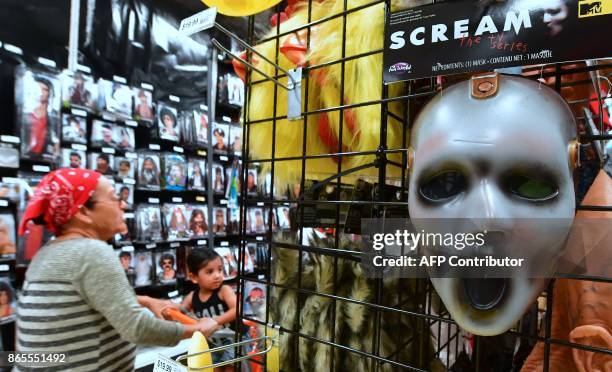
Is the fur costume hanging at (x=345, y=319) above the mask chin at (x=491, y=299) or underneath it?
underneath

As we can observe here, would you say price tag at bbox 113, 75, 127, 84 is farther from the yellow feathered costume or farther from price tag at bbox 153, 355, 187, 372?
price tag at bbox 153, 355, 187, 372

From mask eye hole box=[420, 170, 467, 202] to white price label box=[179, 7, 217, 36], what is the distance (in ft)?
1.22

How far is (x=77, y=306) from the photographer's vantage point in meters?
1.00

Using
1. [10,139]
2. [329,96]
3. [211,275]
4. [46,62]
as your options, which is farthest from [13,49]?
[329,96]

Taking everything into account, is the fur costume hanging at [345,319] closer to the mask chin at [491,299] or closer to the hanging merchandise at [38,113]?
the mask chin at [491,299]

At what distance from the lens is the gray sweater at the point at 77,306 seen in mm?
984

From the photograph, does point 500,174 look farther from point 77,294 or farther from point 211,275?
point 211,275

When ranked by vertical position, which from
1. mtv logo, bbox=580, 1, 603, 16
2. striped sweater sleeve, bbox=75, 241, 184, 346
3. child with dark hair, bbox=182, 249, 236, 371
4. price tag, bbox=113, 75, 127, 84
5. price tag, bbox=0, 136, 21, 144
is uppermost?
price tag, bbox=113, 75, 127, 84

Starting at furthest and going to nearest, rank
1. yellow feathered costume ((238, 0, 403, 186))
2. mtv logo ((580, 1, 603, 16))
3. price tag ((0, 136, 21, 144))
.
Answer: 1. price tag ((0, 136, 21, 144))
2. yellow feathered costume ((238, 0, 403, 186))
3. mtv logo ((580, 1, 603, 16))

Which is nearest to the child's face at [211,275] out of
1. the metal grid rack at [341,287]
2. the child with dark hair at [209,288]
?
the child with dark hair at [209,288]

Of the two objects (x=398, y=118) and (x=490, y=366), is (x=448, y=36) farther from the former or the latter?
(x=490, y=366)

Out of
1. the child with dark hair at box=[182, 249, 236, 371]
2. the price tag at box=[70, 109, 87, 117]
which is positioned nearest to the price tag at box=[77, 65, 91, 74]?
the price tag at box=[70, 109, 87, 117]

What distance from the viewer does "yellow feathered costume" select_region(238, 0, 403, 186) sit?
2.04 ft

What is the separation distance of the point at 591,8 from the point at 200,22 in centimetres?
48
